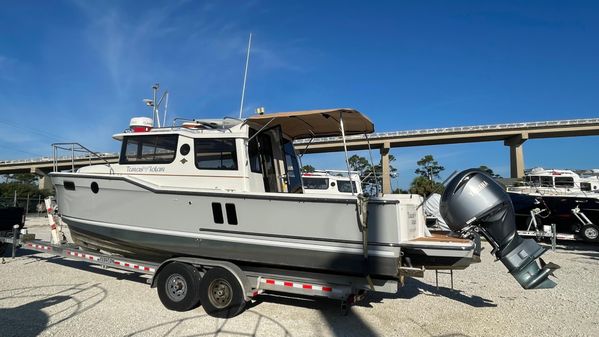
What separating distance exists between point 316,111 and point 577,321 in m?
4.35

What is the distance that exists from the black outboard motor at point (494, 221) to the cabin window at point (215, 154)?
3.12m

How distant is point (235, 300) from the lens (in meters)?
5.09

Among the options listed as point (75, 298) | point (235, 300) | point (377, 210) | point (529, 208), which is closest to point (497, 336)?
point (377, 210)

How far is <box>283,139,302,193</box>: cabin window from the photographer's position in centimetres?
703

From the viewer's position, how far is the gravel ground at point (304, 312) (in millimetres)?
4629

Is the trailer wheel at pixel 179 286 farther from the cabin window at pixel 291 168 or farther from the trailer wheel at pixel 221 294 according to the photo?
the cabin window at pixel 291 168

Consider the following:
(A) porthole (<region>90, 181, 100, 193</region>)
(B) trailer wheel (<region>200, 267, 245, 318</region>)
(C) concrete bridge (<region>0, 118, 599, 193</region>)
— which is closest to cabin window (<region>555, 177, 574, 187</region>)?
(B) trailer wheel (<region>200, 267, 245, 318</region>)

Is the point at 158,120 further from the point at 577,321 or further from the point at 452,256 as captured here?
the point at 577,321

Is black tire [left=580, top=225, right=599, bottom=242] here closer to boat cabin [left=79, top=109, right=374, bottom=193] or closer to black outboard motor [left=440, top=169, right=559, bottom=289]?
black outboard motor [left=440, top=169, right=559, bottom=289]

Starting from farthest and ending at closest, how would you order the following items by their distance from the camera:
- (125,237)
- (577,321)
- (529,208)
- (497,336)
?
1. (529,208)
2. (125,237)
3. (577,321)
4. (497,336)

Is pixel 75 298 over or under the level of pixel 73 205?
under

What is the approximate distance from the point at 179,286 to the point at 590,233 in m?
12.1

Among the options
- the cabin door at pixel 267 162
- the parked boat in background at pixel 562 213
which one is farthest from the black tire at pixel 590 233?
the cabin door at pixel 267 162

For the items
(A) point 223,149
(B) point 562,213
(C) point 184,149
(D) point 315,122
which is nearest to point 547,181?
(B) point 562,213
